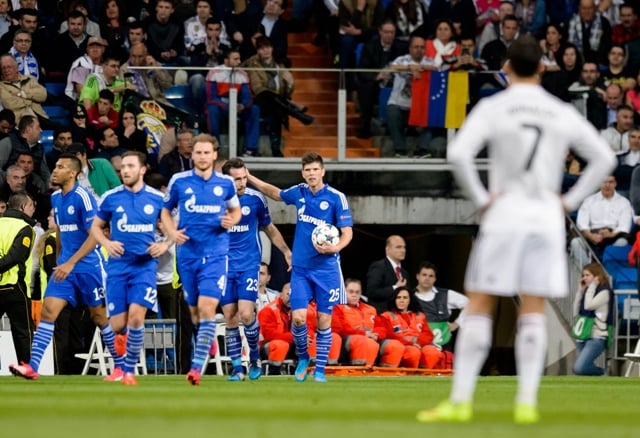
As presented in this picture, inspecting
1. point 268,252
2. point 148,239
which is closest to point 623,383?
point 148,239

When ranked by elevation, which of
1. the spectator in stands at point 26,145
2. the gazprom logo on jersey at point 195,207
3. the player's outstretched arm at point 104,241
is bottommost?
the player's outstretched arm at point 104,241

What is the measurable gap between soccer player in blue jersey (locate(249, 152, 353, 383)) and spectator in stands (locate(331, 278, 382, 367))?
394 cm

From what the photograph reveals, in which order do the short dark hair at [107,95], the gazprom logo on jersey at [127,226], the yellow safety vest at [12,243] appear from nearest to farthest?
the gazprom logo on jersey at [127,226] → the yellow safety vest at [12,243] → the short dark hair at [107,95]

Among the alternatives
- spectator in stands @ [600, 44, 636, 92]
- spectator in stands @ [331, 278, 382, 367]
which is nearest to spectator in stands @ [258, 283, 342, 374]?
spectator in stands @ [331, 278, 382, 367]

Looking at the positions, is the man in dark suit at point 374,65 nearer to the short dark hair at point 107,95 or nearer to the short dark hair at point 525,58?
the short dark hair at point 107,95

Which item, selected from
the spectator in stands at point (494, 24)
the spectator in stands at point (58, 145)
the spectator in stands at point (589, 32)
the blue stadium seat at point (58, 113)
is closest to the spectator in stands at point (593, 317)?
the spectator in stands at point (494, 24)

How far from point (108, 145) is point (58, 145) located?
2.51ft

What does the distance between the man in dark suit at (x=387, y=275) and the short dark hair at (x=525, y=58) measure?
13.7m

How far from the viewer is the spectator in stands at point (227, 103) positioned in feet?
81.4

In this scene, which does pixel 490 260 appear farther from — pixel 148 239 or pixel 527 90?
pixel 148 239

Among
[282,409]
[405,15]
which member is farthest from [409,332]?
[282,409]

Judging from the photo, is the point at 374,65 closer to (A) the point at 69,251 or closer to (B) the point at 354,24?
(B) the point at 354,24

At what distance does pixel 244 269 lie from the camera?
18250 mm

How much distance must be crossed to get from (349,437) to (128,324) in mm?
7367
